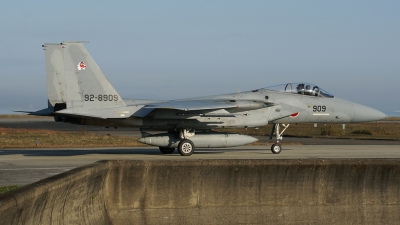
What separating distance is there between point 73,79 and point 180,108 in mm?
3901

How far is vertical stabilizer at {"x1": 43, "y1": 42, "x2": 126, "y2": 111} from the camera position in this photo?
60.2ft

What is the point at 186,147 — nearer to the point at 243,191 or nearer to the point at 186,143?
the point at 186,143

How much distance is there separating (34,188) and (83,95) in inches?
538

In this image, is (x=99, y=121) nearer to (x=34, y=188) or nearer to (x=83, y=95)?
(x=83, y=95)

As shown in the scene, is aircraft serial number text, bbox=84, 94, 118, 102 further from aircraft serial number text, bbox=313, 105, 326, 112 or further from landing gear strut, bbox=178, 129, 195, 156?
aircraft serial number text, bbox=313, 105, 326, 112

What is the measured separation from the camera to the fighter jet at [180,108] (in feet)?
60.8

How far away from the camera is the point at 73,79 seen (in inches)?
733

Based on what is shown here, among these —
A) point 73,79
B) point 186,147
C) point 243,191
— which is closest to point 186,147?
point 186,147

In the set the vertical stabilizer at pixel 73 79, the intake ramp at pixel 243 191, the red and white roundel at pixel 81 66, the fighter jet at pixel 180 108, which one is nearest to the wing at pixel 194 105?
the fighter jet at pixel 180 108

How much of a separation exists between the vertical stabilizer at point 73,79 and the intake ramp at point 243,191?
11382 mm

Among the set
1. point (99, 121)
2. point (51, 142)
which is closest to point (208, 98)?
point (99, 121)

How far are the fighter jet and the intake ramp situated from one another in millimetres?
10730

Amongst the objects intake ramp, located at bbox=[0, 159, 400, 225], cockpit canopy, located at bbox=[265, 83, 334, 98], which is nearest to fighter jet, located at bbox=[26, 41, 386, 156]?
cockpit canopy, located at bbox=[265, 83, 334, 98]

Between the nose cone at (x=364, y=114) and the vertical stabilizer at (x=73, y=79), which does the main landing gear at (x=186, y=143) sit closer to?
the vertical stabilizer at (x=73, y=79)
